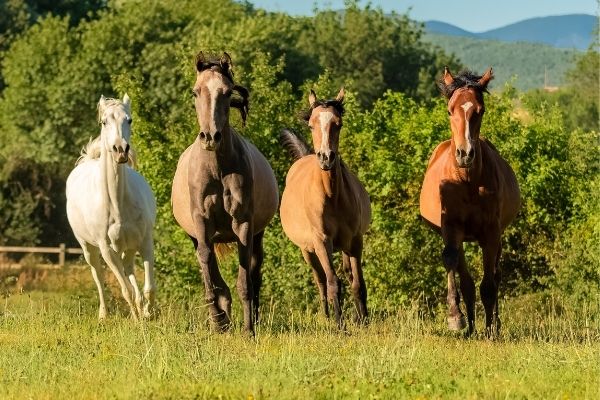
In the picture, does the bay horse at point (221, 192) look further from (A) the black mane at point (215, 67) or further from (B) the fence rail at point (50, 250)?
(B) the fence rail at point (50, 250)

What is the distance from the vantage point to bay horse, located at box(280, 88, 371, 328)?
13.4 m

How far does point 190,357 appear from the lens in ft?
34.2

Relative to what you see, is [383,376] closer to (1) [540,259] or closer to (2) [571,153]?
A: (1) [540,259]

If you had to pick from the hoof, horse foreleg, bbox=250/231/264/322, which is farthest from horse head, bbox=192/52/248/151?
the hoof

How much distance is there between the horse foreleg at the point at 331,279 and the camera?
13477 mm

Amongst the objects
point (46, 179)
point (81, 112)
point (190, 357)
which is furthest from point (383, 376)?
point (81, 112)

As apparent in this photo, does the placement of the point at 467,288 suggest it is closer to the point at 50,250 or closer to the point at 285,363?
the point at 285,363

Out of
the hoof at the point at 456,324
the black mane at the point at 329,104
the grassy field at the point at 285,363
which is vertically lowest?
the grassy field at the point at 285,363

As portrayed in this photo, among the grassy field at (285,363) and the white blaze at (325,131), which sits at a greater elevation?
the white blaze at (325,131)

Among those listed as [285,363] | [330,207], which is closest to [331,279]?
[330,207]

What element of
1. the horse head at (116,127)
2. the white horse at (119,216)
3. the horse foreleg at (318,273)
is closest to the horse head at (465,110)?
the horse head at (116,127)

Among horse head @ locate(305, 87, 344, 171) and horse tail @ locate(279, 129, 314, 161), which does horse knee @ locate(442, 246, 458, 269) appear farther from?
horse tail @ locate(279, 129, 314, 161)

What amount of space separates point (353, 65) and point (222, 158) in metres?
61.8

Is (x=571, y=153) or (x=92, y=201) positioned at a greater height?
(x=571, y=153)
